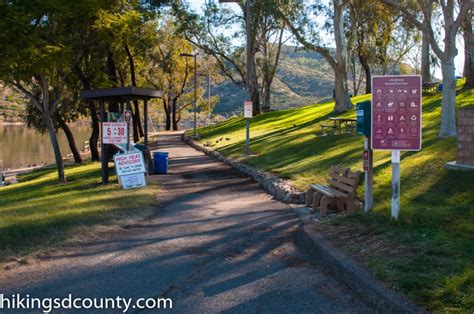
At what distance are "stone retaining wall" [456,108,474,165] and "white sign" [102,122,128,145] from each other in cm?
837

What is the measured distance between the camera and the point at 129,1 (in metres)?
23.6

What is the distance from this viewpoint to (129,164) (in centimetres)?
1308

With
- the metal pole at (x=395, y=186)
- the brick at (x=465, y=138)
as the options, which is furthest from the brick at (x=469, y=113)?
the metal pole at (x=395, y=186)

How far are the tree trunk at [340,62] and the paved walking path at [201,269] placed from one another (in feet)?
65.0

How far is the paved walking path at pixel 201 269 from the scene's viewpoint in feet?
17.1

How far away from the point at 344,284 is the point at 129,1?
20821 mm

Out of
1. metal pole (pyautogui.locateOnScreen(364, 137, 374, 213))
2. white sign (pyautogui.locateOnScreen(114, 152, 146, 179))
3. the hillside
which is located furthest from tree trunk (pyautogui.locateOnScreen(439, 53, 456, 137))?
the hillside

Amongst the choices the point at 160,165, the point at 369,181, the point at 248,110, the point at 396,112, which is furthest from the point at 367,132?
the point at 248,110

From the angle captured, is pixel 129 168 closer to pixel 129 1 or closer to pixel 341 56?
pixel 129 1

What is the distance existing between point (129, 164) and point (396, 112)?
7.63 meters

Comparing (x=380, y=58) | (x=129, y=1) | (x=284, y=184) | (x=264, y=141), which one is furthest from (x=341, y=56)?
(x=380, y=58)

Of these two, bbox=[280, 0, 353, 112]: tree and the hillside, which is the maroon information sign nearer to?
bbox=[280, 0, 353, 112]: tree

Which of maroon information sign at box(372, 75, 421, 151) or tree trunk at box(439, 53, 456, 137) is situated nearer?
maroon information sign at box(372, 75, 421, 151)

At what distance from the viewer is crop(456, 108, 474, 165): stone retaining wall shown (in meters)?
9.59
